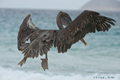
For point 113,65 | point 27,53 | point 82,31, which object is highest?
point 82,31

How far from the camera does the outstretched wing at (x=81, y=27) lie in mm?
4258

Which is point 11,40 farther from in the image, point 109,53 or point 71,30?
point 71,30

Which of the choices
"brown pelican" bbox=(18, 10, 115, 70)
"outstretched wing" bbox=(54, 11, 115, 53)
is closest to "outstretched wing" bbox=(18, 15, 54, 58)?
"brown pelican" bbox=(18, 10, 115, 70)

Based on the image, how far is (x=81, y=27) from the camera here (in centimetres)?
430

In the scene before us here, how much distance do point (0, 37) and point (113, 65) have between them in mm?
6552

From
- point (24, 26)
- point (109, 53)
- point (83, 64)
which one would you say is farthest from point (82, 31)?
point (109, 53)

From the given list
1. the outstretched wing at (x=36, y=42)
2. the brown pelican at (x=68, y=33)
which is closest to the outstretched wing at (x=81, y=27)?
the brown pelican at (x=68, y=33)

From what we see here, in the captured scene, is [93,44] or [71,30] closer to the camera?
[71,30]

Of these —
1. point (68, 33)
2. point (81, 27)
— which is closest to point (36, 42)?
point (68, 33)

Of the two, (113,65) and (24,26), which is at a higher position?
(24,26)

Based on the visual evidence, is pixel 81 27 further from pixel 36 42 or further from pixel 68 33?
pixel 36 42

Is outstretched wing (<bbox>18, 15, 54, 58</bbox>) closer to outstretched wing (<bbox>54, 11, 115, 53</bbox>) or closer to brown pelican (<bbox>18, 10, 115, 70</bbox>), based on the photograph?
brown pelican (<bbox>18, 10, 115, 70</bbox>)

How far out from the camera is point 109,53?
35.2ft

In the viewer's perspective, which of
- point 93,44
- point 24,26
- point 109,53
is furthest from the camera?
point 93,44
